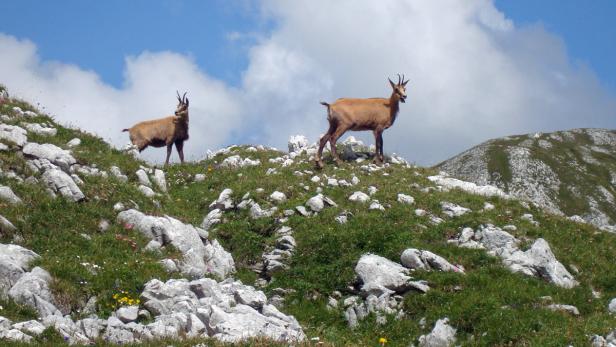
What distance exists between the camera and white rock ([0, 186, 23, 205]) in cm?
1517

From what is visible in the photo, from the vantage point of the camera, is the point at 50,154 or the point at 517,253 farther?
the point at 50,154

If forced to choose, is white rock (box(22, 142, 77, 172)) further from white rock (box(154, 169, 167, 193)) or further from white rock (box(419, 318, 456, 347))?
white rock (box(419, 318, 456, 347))

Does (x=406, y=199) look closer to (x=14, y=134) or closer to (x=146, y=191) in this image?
(x=146, y=191)

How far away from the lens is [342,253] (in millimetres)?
16969

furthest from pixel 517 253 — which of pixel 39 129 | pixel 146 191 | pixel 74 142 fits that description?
pixel 39 129

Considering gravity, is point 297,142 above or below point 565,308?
above

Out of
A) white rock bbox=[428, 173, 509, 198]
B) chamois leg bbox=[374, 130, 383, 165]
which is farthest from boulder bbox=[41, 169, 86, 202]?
white rock bbox=[428, 173, 509, 198]

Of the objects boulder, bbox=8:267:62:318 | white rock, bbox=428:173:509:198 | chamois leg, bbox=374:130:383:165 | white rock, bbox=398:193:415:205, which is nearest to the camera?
boulder, bbox=8:267:62:318

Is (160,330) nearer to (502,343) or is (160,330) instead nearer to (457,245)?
(502,343)

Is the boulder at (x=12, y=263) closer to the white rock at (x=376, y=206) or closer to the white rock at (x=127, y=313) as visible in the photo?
the white rock at (x=127, y=313)

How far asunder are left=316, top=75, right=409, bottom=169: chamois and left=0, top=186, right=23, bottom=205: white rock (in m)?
13.0

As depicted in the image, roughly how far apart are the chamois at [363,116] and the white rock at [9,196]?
1297 cm

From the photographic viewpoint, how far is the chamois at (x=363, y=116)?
2600cm

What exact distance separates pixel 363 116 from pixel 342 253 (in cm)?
1053
